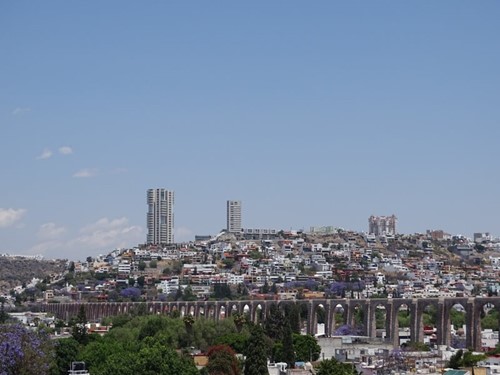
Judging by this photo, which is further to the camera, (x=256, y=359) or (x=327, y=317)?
(x=327, y=317)

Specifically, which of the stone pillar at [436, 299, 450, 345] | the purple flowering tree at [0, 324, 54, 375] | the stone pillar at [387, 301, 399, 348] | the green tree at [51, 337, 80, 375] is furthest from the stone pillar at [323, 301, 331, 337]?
the purple flowering tree at [0, 324, 54, 375]

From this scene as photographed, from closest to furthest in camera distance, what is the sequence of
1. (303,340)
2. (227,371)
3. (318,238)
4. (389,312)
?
(227,371) < (303,340) < (389,312) < (318,238)

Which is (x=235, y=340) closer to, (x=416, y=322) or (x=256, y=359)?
(x=256, y=359)

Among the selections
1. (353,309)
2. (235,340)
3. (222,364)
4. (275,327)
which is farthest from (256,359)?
(353,309)

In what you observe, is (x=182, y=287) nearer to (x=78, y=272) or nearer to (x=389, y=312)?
(x=78, y=272)

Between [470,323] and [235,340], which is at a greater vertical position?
[470,323]

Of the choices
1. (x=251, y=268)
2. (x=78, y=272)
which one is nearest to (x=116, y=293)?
(x=251, y=268)

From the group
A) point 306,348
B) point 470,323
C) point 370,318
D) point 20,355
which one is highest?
point 20,355

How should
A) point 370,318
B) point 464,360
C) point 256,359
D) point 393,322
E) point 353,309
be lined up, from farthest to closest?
point 353,309, point 370,318, point 393,322, point 464,360, point 256,359
